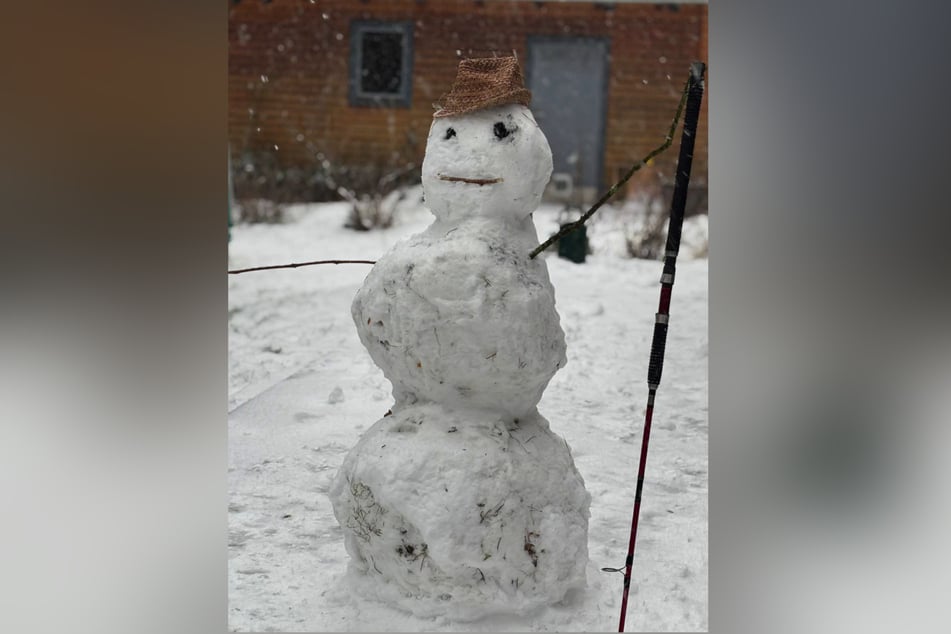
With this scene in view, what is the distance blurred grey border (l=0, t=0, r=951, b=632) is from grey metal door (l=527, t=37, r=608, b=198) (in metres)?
1.25

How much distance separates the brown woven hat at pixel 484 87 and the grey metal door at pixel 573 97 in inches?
44.1

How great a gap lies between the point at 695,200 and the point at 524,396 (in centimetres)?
190

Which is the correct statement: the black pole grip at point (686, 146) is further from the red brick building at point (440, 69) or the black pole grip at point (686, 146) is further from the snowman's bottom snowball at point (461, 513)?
the red brick building at point (440, 69)

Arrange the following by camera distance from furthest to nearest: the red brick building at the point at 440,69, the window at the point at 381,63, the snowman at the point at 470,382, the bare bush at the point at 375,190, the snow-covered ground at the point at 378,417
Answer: the bare bush at the point at 375,190, the window at the point at 381,63, the red brick building at the point at 440,69, the snow-covered ground at the point at 378,417, the snowman at the point at 470,382

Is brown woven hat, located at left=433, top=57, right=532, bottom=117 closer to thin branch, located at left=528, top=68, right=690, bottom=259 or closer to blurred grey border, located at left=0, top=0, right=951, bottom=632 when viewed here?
thin branch, located at left=528, top=68, right=690, bottom=259

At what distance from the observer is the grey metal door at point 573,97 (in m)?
2.80

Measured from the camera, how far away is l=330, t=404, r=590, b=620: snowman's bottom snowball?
158 centimetres

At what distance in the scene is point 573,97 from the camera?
2.94 metres
